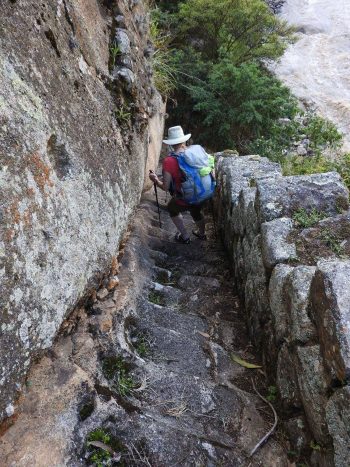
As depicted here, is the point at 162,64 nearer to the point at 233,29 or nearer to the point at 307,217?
the point at 233,29

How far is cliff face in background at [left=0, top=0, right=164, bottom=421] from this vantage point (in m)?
1.98

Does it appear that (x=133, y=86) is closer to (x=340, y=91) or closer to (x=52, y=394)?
(x=52, y=394)

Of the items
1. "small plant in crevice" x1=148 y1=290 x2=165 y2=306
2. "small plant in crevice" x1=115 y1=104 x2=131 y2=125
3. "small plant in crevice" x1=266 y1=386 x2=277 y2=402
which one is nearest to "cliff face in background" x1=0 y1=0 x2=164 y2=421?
"small plant in crevice" x1=115 y1=104 x2=131 y2=125

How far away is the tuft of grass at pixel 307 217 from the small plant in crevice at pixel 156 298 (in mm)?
1350

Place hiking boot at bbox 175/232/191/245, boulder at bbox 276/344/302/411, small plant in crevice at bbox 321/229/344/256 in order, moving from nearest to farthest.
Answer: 1. boulder at bbox 276/344/302/411
2. small plant in crevice at bbox 321/229/344/256
3. hiking boot at bbox 175/232/191/245

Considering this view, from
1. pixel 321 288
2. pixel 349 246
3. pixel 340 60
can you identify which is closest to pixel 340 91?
pixel 340 60

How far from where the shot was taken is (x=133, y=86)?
4.09m

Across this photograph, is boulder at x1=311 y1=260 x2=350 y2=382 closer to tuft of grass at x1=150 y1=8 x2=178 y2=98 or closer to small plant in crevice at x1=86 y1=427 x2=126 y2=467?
small plant in crevice at x1=86 y1=427 x2=126 y2=467

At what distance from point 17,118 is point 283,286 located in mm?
1902

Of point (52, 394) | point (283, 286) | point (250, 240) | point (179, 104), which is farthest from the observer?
point (179, 104)

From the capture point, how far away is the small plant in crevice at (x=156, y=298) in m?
3.44

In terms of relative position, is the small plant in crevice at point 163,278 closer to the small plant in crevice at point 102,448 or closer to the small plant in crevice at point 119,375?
the small plant in crevice at point 119,375

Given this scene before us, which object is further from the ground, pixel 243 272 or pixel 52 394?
pixel 52 394

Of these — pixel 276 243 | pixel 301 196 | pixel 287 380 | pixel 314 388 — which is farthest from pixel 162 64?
pixel 314 388
